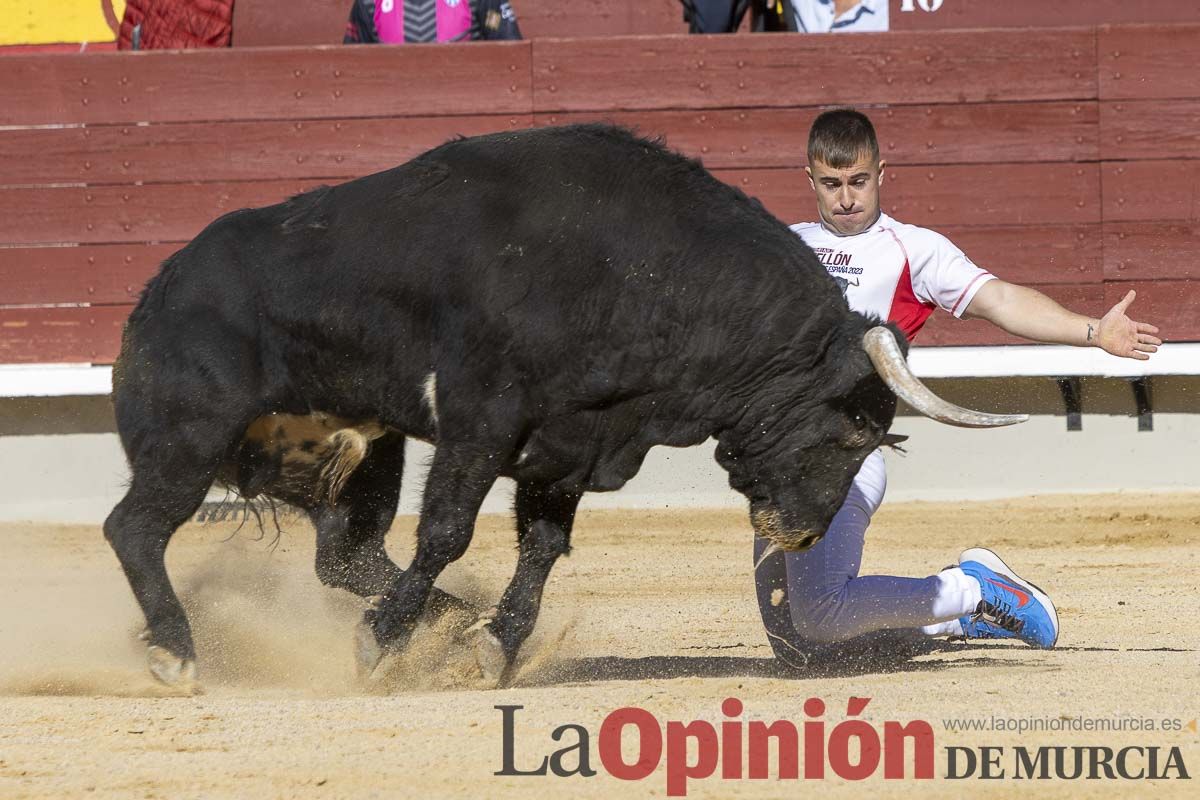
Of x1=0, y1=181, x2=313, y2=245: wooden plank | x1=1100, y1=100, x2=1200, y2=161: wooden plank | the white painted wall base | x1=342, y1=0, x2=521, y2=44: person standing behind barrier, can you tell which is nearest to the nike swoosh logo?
the white painted wall base

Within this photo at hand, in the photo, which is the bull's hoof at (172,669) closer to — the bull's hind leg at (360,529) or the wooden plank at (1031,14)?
the bull's hind leg at (360,529)

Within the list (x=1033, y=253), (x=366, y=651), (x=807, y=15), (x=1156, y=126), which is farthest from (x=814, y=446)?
(x=1156, y=126)

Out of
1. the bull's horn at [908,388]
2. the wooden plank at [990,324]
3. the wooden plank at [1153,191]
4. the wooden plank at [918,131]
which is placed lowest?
the bull's horn at [908,388]

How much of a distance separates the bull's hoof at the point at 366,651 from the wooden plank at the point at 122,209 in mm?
3269

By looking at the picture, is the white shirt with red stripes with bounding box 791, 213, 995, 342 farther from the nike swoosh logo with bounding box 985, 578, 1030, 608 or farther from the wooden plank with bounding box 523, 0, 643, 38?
the wooden plank with bounding box 523, 0, 643, 38

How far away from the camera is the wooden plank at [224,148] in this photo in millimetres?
6398

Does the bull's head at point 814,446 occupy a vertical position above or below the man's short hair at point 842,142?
below

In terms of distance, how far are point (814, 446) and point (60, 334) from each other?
4.02 metres

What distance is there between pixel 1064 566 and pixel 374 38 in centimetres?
339

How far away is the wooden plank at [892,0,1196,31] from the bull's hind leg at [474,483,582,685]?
3718mm

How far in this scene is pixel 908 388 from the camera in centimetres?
324

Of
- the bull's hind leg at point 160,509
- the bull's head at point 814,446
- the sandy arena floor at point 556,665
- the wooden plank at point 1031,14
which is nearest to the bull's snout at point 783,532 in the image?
the bull's head at point 814,446

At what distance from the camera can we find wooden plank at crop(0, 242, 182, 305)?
6469 mm

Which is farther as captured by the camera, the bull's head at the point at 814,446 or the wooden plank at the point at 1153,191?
the wooden plank at the point at 1153,191
